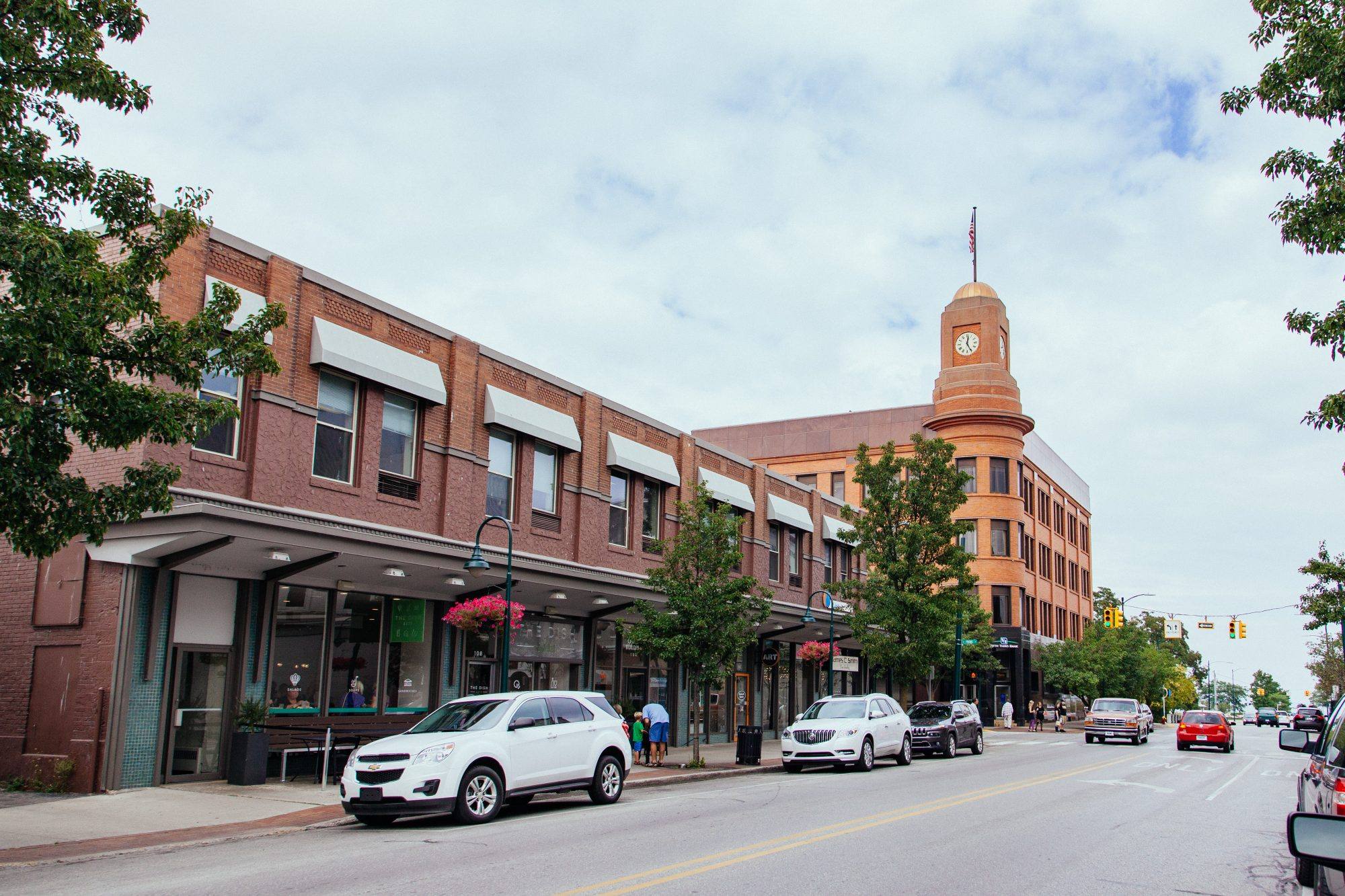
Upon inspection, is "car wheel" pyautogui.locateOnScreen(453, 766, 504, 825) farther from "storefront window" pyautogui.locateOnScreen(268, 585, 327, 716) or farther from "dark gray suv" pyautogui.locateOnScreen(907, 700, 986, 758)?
"dark gray suv" pyautogui.locateOnScreen(907, 700, 986, 758)

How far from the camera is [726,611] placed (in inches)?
921

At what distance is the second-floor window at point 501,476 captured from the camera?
23984 millimetres

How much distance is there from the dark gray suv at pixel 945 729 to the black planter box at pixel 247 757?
16352 millimetres

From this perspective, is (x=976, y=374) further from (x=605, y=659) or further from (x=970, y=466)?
(x=605, y=659)

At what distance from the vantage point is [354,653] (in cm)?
2036

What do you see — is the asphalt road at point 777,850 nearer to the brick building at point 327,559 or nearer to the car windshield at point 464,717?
the car windshield at point 464,717

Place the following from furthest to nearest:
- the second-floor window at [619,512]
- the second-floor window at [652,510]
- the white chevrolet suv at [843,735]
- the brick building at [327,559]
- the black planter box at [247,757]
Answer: the second-floor window at [652,510]
the second-floor window at [619,512]
the white chevrolet suv at [843,735]
the black planter box at [247,757]
the brick building at [327,559]

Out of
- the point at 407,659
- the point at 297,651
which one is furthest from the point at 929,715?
the point at 297,651

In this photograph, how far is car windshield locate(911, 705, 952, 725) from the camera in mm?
29688

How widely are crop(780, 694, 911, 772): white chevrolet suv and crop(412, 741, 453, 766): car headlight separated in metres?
12.0

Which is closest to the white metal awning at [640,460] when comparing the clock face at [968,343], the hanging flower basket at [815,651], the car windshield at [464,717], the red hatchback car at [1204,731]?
the hanging flower basket at [815,651]

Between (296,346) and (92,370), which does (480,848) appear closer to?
(92,370)

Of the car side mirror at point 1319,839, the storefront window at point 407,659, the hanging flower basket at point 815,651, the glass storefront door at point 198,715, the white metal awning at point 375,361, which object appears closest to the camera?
the car side mirror at point 1319,839

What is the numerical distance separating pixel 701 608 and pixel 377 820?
1060 centimetres
